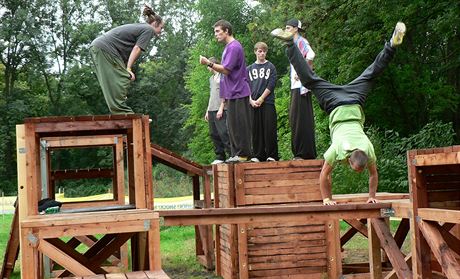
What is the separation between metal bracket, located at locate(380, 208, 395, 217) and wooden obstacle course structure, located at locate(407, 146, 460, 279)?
66 centimetres

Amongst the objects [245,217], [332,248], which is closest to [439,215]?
[245,217]

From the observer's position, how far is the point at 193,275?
10945 millimetres

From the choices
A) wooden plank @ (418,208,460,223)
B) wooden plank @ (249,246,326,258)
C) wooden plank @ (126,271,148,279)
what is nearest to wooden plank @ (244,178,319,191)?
wooden plank @ (249,246,326,258)

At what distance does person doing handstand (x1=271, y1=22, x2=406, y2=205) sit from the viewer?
6980mm

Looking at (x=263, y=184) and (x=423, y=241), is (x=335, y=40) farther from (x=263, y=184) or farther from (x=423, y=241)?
(x=423, y=241)

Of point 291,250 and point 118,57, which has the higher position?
point 118,57

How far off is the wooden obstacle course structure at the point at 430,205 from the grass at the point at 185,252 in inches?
185

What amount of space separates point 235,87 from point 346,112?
1717 millimetres

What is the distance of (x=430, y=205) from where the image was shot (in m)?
6.47

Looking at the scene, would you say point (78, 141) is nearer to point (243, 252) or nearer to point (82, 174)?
point (82, 174)

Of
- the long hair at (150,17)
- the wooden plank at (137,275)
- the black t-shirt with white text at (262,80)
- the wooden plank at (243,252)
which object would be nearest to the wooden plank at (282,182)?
the wooden plank at (243,252)

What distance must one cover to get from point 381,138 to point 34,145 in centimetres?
1253

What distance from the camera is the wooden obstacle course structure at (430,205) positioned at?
19.7 ft

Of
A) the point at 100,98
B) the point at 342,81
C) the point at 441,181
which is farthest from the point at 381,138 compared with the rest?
the point at 100,98
